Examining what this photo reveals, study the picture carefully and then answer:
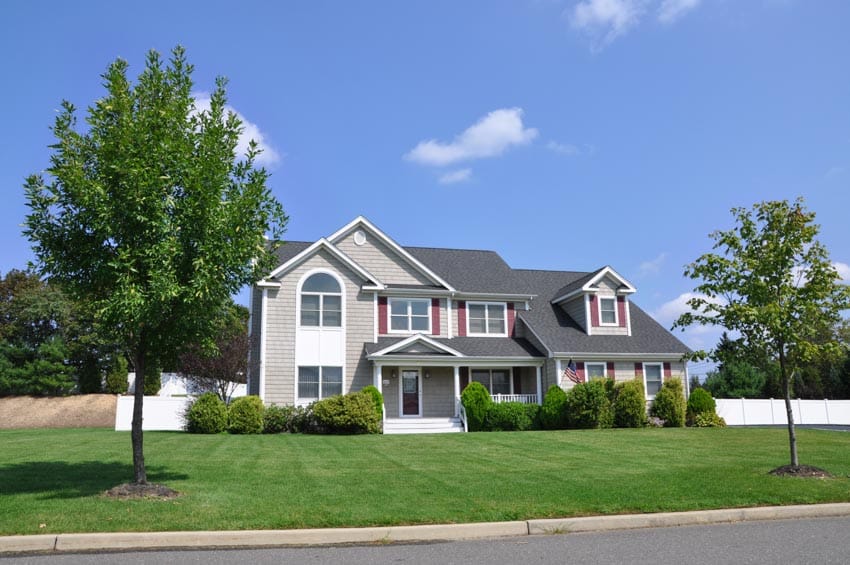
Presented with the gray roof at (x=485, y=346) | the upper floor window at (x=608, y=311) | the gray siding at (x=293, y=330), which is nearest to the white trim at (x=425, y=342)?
the gray roof at (x=485, y=346)

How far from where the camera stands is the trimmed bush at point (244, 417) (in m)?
23.2

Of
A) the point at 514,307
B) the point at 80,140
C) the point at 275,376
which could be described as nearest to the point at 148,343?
the point at 80,140

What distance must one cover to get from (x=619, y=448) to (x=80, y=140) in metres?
14.5

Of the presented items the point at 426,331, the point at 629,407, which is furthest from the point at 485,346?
the point at 629,407

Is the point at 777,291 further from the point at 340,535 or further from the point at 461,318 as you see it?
the point at 461,318

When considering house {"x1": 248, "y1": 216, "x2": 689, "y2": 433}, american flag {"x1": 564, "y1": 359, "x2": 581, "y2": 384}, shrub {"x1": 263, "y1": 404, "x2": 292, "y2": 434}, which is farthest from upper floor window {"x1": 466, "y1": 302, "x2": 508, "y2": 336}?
shrub {"x1": 263, "y1": 404, "x2": 292, "y2": 434}

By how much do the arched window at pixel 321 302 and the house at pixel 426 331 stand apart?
0.04 meters

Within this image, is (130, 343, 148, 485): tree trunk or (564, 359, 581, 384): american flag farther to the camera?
(564, 359, 581, 384): american flag

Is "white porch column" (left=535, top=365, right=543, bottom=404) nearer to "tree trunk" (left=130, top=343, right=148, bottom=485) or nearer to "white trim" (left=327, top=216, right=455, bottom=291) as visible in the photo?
"white trim" (left=327, top=216, right=455, bottom=291)

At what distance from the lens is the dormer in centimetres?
3078

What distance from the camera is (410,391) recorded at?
2819 cm

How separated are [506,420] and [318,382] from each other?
→ 764 cm

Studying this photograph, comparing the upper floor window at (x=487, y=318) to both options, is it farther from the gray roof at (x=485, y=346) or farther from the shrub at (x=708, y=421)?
the shrub at (x=708, y=421)

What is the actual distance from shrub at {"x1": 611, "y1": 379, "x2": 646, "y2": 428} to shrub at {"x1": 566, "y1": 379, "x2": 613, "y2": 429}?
480 mm
